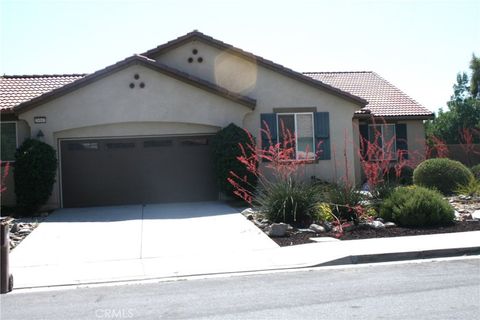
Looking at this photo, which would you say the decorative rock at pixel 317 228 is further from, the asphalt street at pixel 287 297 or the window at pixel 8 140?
the window at pixel 8 140

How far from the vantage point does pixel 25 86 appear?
65.9ft

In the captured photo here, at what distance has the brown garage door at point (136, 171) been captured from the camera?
17.6 metres

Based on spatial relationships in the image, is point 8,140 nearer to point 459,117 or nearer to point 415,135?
point 415,135

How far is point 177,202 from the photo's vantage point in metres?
18.0

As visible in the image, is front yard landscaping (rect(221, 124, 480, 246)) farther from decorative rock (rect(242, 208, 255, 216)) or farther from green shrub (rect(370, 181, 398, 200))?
decorative rock (rect(242, 208, 255, 216))

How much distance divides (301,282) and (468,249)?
3.93 m

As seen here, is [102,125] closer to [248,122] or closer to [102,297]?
[248,122]

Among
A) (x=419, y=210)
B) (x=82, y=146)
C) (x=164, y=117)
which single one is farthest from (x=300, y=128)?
(x=82, y=146)

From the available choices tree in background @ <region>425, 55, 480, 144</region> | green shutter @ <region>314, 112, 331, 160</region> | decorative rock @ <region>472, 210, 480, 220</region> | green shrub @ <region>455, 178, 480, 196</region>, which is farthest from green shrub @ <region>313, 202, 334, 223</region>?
tree in background @ <region>425, 55, 480, 144</region>

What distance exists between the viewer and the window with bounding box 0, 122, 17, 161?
696 inches

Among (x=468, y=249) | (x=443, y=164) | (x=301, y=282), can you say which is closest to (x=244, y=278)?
(x=301, y=282)

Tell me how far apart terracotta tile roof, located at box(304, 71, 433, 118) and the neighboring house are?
11.5 ft

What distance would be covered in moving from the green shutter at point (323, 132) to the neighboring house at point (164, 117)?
0.03 meters

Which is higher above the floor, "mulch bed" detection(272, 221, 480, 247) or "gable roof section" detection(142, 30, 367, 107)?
"gable roof section" detection(142, 30, 367, 107)
